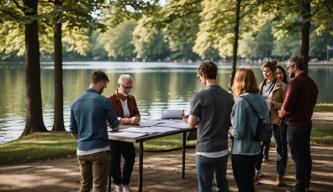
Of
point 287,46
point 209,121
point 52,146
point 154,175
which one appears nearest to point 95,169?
point 209,121

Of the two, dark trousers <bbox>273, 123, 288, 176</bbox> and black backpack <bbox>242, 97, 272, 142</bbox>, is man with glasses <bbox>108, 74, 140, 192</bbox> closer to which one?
black backpack <bbox>242, 97, 272, 142</bbox>

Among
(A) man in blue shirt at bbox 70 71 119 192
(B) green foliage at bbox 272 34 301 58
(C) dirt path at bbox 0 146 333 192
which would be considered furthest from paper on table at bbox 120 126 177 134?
(B) green foliage at bbox 272 34 301 58

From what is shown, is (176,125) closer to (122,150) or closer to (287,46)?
(122,150)

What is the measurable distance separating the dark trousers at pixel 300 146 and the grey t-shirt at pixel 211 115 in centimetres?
179

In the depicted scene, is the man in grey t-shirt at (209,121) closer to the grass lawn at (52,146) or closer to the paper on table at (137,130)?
the paper on table at (137,130)

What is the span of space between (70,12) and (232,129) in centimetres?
915

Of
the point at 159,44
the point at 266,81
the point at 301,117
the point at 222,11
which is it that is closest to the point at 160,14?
the point at 222,11

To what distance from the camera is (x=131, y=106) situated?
766 cm

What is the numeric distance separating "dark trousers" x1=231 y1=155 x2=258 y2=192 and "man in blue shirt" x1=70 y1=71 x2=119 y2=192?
161 cm

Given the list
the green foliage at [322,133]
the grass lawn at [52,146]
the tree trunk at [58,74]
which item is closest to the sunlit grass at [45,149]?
the grass lawn at [52,146]

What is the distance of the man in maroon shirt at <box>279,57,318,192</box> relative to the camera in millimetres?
7090

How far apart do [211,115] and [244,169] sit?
2.62 ft

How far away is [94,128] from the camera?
6.21 m

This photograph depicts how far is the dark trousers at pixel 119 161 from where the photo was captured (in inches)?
291
